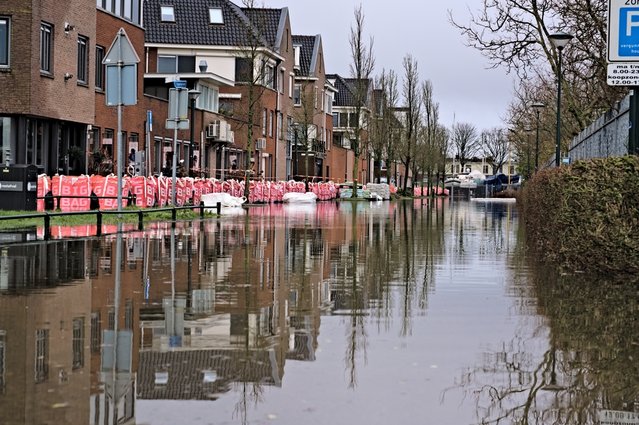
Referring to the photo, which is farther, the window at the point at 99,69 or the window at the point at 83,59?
the window at the point at 99,69

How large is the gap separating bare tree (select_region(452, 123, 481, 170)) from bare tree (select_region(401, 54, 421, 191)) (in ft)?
239

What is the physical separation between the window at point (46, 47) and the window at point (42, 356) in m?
28.3

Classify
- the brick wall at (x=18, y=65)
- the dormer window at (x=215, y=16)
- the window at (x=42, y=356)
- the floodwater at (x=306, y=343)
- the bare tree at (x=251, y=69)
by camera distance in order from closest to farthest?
the floodwater at (x=306, y=343), the window at (x=42, y=356), the brick wall at (x=18, y=65), the bare tree at (x=251, y=69), the dormer window at (x=215, y=16)

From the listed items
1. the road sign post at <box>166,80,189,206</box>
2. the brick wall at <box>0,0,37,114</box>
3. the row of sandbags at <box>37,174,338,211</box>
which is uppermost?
the brick wall at <box>0,0,37,114</box>

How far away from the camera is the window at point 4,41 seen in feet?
110

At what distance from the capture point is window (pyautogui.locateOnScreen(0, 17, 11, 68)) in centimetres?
3341

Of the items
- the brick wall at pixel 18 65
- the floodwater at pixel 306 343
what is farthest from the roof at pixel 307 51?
the floodwater at pixel 306 343

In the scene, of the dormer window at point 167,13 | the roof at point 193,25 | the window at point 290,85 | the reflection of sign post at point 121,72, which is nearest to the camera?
the reflection of sign post at point 121,72

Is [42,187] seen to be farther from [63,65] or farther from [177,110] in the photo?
[63,65]

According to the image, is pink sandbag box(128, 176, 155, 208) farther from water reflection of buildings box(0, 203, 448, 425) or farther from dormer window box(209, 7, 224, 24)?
dormer window box(209, 7, 224, 24)

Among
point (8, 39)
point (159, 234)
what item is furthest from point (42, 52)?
point (159, 234)

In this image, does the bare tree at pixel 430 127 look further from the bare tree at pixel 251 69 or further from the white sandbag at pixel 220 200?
the white sandbag at pixel 220 200

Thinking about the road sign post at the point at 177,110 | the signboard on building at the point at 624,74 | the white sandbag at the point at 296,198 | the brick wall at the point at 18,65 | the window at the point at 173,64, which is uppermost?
the window at the point at 173,64

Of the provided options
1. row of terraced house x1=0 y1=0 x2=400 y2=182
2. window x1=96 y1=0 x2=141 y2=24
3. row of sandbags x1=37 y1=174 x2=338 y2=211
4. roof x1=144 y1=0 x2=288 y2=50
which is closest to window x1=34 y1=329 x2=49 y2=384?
row of terraced house x1=0 y1=0 x2=400 y2=182
